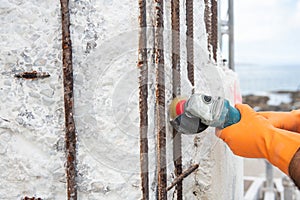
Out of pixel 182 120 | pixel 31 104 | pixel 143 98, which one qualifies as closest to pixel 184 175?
pixel 182 120

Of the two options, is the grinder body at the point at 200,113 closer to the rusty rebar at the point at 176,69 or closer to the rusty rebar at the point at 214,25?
the rusty rebar at the point at 176,69

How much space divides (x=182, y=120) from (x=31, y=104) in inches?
18.0

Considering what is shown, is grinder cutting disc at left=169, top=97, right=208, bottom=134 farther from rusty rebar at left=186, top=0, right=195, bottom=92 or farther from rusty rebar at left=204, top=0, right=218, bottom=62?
rusty rebar at left=204, top=0, right=218, bottom=62

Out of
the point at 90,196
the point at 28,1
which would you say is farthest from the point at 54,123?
the point at 28,1

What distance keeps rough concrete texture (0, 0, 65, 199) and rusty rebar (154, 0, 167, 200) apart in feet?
0.94

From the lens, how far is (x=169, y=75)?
1.06m

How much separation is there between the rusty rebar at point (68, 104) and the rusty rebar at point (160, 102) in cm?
26

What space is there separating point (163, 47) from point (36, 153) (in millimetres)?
494

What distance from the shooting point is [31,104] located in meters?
0.94

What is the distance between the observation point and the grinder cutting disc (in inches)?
40.6

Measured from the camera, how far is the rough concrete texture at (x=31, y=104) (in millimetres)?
927

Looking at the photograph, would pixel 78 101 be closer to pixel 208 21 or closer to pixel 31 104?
pixel 31 104

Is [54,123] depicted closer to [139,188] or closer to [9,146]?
[9,146]

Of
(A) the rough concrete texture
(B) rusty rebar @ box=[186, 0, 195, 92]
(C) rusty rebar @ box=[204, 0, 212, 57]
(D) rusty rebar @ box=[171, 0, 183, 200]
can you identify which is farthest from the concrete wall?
(C) rusty rebar @ box=[204, 0, 212, 57]
